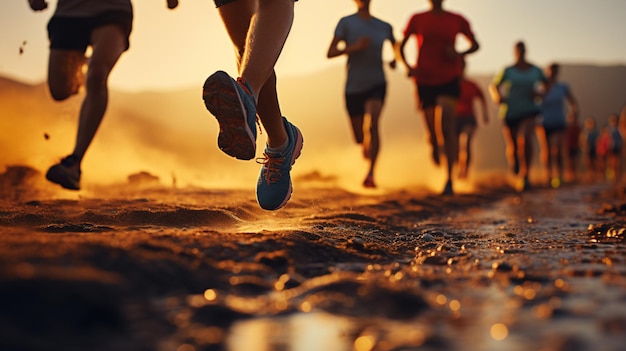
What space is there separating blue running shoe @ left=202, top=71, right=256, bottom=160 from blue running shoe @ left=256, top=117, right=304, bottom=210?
533mm

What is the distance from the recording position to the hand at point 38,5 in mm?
4277

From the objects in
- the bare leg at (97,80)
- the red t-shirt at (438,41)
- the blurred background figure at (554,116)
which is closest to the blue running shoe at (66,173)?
the bare leg at (97,80)

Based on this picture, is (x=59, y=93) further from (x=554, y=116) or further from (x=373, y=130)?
(x=554, y=116)

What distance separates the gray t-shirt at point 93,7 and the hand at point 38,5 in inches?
4.8

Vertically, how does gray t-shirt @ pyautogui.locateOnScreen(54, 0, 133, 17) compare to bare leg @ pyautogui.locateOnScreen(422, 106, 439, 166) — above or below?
above

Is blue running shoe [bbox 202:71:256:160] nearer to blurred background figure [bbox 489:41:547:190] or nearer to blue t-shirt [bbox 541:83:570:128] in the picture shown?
blurred background figure [bbox 489:41:547:190]

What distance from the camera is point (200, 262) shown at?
191cm

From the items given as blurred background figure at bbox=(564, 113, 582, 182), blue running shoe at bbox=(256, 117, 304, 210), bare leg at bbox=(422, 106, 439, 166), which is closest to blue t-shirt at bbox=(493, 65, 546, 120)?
bare leg at bbox=(422, 106, 439, 166)

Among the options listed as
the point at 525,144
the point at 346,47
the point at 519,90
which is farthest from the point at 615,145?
the point at 346,47

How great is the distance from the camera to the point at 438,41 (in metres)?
7.15

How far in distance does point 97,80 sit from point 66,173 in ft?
2.14

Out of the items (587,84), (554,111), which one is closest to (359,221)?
(554,111)

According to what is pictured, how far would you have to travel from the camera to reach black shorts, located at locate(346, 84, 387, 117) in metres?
7.14

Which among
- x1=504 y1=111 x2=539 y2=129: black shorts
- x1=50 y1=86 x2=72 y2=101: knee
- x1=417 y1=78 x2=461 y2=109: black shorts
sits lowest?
x1=504 y1=111 x2=539 y2=129: black shorts
